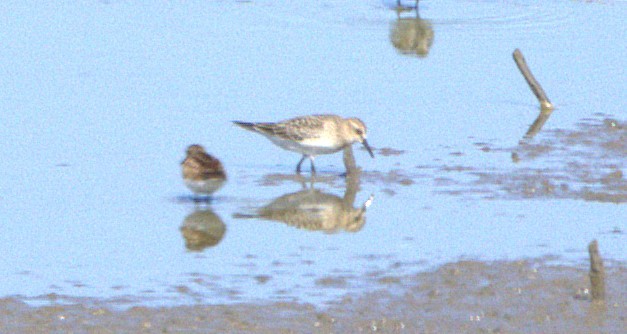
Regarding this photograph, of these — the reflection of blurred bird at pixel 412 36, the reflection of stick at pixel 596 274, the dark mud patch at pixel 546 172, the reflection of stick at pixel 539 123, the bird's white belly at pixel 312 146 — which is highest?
the reflection of blurred bird at pixel 412 36

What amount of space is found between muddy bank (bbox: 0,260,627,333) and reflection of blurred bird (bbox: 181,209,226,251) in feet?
7.16

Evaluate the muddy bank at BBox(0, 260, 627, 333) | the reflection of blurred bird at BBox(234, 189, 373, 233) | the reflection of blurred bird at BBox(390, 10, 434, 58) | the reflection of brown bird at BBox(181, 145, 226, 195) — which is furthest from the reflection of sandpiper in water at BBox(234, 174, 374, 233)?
the reflection of blurred bird at BBox(390, 10, 434, 58)

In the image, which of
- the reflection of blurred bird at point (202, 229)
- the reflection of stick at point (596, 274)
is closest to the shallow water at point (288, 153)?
the reflection of blurred bird at point (202, 229)

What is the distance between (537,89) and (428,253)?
6894 mm

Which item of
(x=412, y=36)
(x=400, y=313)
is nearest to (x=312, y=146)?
(x=400, y=313)

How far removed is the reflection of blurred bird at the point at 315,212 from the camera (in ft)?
42.6

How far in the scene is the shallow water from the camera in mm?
11633

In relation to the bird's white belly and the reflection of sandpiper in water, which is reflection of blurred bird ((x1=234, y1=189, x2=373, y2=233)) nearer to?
the reflection of sandpiper in water

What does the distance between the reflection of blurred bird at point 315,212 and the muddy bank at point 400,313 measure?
93.5 inches

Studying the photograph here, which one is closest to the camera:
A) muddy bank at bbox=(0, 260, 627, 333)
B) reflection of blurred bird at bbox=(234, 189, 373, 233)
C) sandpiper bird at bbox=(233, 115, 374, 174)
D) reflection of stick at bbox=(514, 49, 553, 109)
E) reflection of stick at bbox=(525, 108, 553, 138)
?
muddy bank at bbox=(0, 260, 627, 333)

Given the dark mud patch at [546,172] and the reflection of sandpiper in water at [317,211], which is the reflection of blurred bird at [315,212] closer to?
the reflection of sandpiper in water at [317,211]

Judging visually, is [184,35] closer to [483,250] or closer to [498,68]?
[498,68]

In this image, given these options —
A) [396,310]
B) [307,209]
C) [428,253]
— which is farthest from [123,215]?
[396,310]

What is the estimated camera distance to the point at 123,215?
520 inches
